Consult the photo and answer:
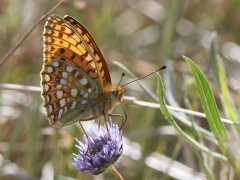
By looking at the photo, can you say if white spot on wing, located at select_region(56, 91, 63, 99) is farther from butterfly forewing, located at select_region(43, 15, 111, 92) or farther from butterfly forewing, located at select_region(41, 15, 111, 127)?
butterfly forewing, located at select_region(43, 15, 111, 92)

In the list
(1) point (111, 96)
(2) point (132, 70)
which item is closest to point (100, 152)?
(1) point (111, 96)

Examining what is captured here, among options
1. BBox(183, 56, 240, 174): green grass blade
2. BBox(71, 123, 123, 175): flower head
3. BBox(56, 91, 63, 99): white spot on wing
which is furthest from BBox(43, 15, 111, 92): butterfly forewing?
BBox(183, 56, 240, 174): green grass blade

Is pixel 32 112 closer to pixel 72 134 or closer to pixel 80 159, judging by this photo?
pixel 72 134

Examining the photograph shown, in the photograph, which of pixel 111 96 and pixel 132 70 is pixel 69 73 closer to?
pixel 111 96

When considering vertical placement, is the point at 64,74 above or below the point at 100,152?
above

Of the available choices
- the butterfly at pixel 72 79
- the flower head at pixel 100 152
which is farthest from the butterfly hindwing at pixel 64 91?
the flower head at pixel 100 152

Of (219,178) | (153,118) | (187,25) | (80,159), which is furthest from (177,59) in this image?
(80,159)
